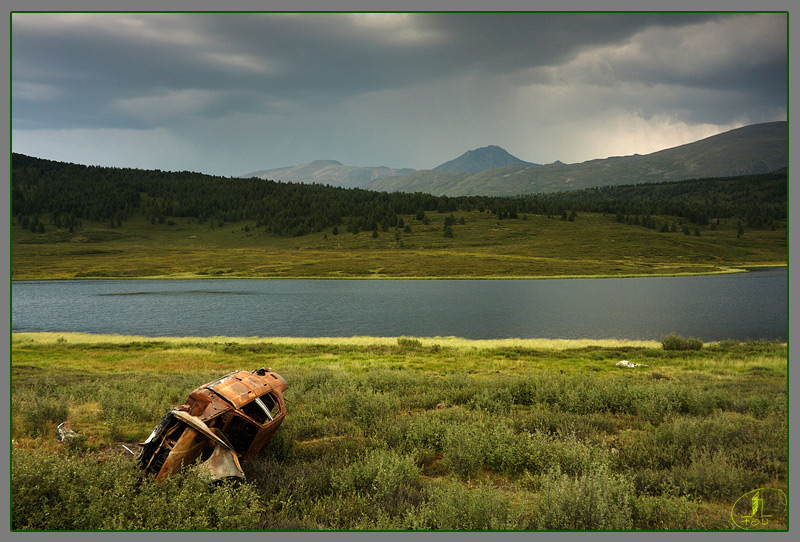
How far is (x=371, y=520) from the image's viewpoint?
6.19m

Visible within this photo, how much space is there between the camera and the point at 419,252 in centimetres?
14388

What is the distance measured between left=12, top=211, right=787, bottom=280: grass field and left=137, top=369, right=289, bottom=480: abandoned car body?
82.5 meters

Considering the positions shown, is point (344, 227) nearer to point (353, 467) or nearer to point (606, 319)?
point (606, 319)

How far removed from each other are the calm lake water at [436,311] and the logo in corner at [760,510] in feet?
94.4

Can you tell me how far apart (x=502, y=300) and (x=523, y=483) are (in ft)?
177

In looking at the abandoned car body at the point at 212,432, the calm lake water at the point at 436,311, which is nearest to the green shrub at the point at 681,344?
the calm lake water at the point at 436,311

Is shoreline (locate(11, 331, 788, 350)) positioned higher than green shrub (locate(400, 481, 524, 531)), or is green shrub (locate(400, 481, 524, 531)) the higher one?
green shrub (locate(400, 481, 524, 531))

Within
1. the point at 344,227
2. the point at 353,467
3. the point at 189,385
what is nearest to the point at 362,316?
the point at 189,385

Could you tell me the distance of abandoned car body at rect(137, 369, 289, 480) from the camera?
6.39 metres

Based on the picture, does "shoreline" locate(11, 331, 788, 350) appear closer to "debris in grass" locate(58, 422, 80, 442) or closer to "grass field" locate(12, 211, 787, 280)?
"debris in grass" locate(58, 422, 80, 442)

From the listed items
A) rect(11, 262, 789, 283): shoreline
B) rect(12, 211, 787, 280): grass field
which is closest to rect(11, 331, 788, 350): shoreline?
rect(12, 211, 787, 280): grass field

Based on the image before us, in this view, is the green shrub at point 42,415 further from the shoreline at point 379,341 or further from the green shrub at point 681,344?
the green shrub at point 681,344

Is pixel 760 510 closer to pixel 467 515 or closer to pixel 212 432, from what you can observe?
pixel 467 515

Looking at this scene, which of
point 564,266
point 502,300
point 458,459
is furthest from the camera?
point 564,266
